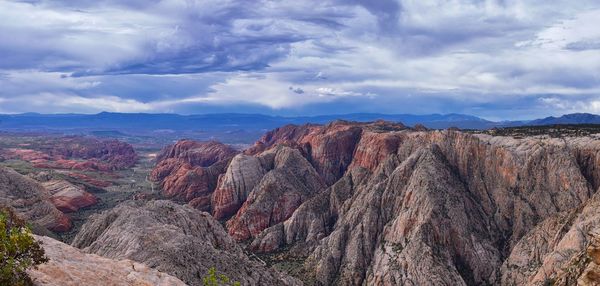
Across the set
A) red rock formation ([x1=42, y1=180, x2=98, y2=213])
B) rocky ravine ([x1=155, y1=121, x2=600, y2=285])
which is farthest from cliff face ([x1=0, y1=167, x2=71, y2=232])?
rocky ravine ([x1=155, y1=121, x2=600, y2=285])

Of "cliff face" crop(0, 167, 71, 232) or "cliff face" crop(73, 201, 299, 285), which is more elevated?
"cliff face" crop(73, 201, 299, 285)

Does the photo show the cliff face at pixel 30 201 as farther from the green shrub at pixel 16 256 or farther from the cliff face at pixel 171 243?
the green shrub at pixel 16 256

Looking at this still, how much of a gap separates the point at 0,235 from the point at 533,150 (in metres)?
101

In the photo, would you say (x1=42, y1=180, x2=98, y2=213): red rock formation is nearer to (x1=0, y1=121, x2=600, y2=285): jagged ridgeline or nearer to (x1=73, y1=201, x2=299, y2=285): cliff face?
(x1=0, y1=121, x2=600, y2=285): jagged ridgeline

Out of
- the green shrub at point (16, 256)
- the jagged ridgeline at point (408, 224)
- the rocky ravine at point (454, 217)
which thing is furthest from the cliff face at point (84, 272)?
the rocky ravine at point (454, 217)

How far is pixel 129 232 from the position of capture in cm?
6662

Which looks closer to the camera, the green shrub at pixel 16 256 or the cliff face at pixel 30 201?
the green shrub at pixel 16 256

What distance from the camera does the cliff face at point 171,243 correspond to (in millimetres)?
59281

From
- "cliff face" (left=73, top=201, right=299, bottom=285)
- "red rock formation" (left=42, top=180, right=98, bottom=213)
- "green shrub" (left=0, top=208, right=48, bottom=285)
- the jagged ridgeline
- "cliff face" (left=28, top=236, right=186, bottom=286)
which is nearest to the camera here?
"green shrub" (left=0, top=208, right=48, bottom=285)

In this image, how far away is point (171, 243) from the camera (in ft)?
206

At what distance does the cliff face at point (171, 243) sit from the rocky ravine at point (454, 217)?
27890mm

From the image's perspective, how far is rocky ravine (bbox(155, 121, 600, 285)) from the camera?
8819cm

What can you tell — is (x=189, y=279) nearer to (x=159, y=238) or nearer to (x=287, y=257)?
(x=159, y=238)

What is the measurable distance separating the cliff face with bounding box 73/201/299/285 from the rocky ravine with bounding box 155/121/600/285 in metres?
27.9
